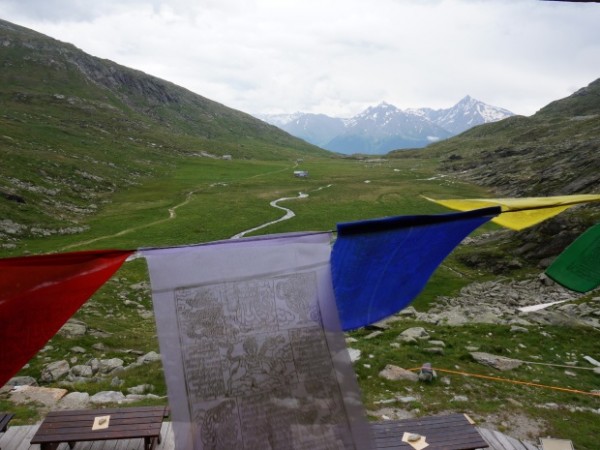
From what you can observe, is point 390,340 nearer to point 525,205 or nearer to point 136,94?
point 525,205

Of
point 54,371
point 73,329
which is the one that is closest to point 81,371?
point 54,371

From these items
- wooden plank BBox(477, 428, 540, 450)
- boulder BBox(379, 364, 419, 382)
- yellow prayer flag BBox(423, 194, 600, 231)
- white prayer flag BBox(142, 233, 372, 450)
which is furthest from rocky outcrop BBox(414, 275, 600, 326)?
white prayer flag BBox(142, 233, 372, 450)

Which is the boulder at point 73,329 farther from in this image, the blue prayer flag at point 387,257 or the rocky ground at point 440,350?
the blue prayer flag at point 387,257

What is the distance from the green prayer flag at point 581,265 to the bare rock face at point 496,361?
7844 millimetres

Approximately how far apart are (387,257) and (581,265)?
3432 millimetres

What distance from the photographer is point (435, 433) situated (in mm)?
7375

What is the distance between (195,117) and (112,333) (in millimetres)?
183558

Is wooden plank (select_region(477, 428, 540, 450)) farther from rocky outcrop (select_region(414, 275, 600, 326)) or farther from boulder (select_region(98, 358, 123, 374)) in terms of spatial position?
boulder (select_region(98, 358, 123, 374))

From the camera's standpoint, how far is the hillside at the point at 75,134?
4338 cm

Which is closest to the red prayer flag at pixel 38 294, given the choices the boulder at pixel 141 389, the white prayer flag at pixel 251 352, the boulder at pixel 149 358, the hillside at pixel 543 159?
the white prayer flag at pixel 251 352

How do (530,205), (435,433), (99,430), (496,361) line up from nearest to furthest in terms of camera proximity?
(530,205) → (435,433) → (99,430) → (496,361)

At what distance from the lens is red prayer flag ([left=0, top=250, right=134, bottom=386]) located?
11.3ft

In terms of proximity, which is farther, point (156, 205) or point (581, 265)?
point (156, 205)

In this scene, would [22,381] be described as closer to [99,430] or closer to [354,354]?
[99,430]
